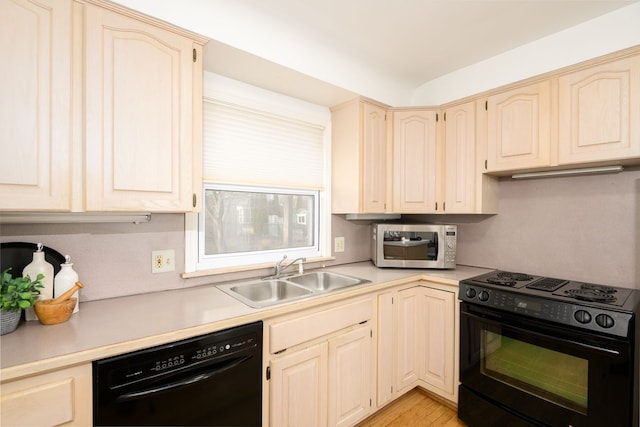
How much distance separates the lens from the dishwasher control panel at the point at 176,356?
1.05 m

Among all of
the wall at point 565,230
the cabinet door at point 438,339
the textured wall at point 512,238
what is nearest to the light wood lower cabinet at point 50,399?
the textured wall at point 512,238

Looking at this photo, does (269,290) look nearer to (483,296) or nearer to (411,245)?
(411,245)

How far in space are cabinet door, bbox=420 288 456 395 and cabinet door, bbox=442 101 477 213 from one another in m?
0.72

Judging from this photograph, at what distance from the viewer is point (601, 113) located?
1690 millimetres

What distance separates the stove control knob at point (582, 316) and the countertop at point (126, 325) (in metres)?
1.07

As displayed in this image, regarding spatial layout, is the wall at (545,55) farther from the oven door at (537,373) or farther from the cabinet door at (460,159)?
the oven door at (537,373)

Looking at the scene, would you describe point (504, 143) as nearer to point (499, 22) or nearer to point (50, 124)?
point (499, 22)

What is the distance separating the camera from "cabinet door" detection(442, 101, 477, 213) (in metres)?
2.28

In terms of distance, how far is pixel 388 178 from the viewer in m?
2.47

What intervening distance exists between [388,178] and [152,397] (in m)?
2.06

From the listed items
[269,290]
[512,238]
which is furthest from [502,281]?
[269,290]

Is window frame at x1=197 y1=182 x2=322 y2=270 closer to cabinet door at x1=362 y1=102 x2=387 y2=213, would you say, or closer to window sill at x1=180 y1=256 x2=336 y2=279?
window sill at x1=180 y1=256 x2=336 y2=279

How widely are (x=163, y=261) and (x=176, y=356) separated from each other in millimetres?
698

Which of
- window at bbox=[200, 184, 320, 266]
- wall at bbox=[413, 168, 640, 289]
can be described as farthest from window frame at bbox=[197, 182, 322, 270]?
wall at bbox=[413, 168, 640, 289]
